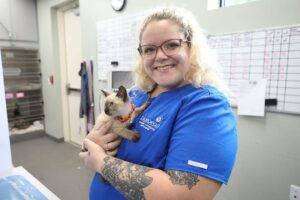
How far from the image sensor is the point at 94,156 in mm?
838

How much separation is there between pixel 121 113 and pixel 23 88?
3.93 m

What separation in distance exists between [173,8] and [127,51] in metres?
1.77

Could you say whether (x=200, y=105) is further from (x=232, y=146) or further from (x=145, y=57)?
(x=145, y=57)

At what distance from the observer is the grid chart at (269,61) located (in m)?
1.37

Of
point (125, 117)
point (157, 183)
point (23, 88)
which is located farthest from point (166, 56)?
point (23, 88)

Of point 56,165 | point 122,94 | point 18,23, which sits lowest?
point 56,165

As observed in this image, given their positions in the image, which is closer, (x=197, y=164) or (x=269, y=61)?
(x=197, y=164)

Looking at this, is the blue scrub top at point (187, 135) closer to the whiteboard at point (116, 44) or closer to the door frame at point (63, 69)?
the whiteboard at point (116, 44)

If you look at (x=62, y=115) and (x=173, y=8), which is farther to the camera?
(x=62, y=115)

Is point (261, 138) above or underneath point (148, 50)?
underneath

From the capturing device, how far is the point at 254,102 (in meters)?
1.55

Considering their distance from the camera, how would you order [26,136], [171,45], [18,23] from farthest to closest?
1. [26,136]
2. [18,23]
3. [171,45]

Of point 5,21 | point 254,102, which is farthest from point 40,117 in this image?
point 254,102

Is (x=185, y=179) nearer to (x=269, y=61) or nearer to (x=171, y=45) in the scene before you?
(x=171, y=45)
